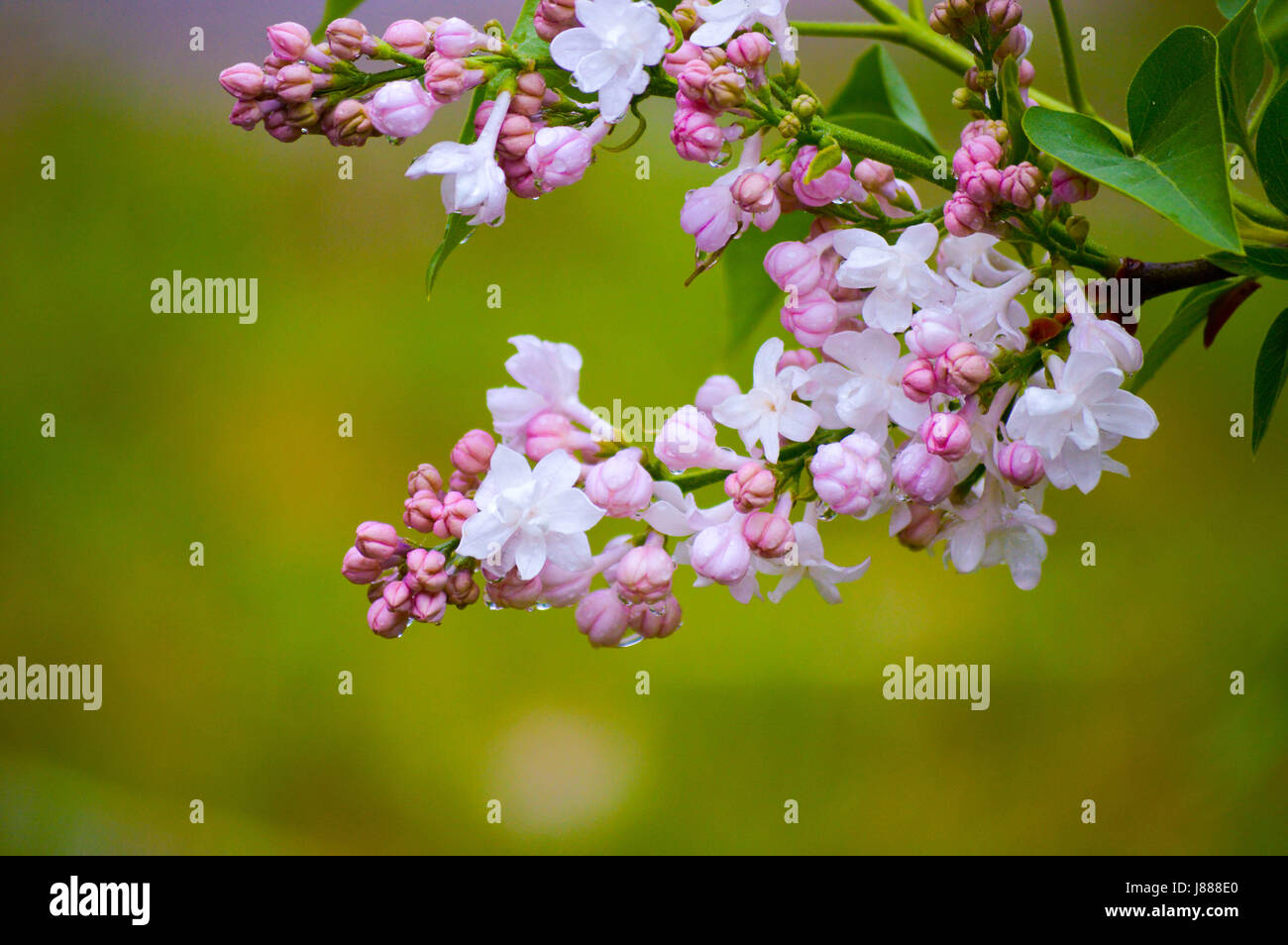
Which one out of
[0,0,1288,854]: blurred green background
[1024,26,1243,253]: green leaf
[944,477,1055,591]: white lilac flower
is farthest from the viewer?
[0,0,1288,854]: blurred green background

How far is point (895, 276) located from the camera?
1.34ft

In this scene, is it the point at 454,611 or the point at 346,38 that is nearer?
the point at 346,38

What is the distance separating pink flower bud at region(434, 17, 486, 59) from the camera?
411 mm

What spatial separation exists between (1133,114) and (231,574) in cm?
147

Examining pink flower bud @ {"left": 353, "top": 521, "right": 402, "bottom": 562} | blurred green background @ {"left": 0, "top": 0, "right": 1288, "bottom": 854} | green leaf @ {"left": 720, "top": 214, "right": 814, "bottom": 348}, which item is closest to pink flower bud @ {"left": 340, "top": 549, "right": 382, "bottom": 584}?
pink flower bud @ {"left": 353, "top": 521, "right": 402, "bottom": 562}

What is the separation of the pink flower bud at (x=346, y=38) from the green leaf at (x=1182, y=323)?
1.18ft

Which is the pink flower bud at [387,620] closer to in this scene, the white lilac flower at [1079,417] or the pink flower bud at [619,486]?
the pink flower bud at [619,486]

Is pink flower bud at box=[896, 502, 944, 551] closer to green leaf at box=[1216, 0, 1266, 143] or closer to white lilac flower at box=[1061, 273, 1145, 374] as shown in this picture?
white lilac flower at box=[1061, 273, 1145, 374]

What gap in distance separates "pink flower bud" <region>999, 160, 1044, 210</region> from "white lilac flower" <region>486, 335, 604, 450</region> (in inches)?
6.9

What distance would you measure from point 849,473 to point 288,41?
26cm

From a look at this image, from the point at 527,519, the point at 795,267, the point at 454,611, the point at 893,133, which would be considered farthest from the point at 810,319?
the point at 454,611

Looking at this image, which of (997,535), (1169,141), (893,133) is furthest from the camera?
(893,133)

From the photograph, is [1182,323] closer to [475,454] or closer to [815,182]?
[815,182]

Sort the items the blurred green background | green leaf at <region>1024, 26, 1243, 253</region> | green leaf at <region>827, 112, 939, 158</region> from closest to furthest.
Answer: green leaf at <region>1024, 26, 1243, 253</region>, green leaf at <region>827, 112, 939, 158</region>, the blurred green background
